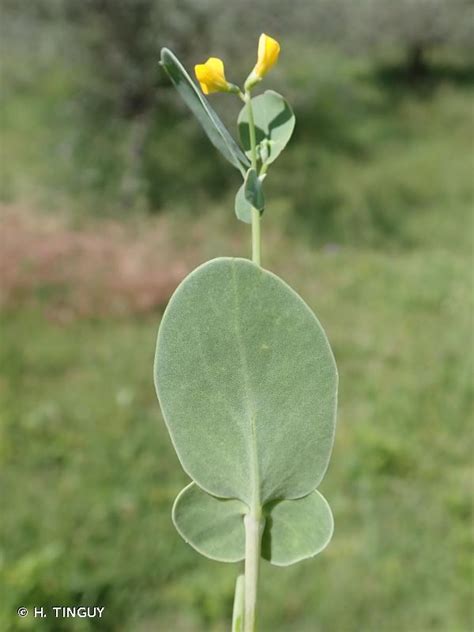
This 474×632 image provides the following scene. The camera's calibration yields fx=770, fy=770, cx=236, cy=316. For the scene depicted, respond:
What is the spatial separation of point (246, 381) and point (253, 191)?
0.17 ft

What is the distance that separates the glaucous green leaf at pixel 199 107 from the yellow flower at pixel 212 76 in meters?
0.03

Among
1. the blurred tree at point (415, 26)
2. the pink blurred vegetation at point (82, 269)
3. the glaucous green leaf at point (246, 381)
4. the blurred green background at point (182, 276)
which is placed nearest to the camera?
the glaucous green leaf at point (246, 381)

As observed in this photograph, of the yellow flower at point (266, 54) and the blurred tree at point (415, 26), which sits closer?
the yellow flower at point (266, 54)

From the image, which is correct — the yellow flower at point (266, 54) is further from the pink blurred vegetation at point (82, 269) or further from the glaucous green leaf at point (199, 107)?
the pink blurred vegetation at point (82, 269)

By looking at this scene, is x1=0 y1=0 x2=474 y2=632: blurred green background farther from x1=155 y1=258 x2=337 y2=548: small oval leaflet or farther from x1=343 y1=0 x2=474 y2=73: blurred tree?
x1=155 y1=258 x2=337 y2=548: small oval leaflet

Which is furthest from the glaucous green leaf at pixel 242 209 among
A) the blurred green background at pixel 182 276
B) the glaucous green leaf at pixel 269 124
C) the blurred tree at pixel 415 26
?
the blurred tree at pixel 415 26

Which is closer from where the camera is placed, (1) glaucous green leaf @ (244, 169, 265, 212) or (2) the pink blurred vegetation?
(1) glaucous green leaf @ (244, 169, 265, 212)

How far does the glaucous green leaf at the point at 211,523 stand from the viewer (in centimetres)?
24

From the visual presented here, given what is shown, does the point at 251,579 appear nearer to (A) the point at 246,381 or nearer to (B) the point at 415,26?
(A) the point at 246,381

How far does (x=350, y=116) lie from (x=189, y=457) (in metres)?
4.88

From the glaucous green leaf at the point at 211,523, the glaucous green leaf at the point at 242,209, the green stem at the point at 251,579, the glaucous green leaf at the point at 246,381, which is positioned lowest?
the glaucous green leaf at the point at 211,523

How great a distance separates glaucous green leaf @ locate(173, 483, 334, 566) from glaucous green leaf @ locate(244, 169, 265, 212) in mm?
91

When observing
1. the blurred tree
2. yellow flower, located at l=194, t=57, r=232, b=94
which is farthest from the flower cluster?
the blurred tree

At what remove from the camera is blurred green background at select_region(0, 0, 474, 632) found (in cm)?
155
